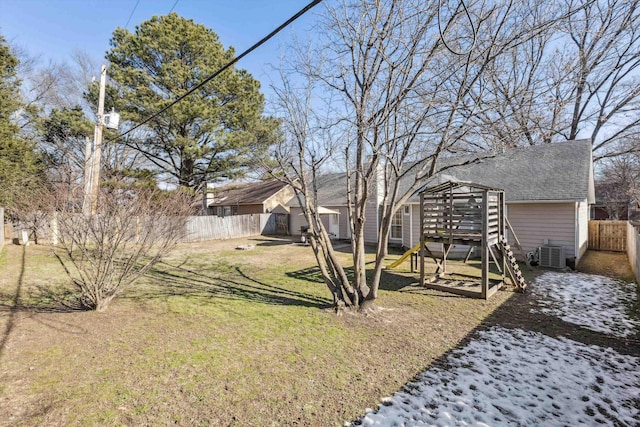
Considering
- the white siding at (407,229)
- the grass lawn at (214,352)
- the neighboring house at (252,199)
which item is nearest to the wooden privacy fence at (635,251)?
the grass lawn at (214,352)

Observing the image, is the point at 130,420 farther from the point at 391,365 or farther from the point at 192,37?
the point at 192,37

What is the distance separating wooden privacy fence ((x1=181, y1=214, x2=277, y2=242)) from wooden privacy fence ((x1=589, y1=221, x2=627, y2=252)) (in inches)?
700

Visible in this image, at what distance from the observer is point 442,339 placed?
447 centimetres

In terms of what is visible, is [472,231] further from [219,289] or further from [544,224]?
[219,289]

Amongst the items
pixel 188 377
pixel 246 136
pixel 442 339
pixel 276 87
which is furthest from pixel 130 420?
pixel 246 136

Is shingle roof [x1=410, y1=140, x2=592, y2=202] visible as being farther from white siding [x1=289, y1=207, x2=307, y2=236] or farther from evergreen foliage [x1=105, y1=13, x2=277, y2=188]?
evergreen foliage [x1=105, y1=13, x2=277, y2=188]

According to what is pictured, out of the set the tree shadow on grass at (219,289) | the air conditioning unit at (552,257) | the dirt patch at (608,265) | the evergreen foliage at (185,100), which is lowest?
the tree shadow on grass at (219,289)

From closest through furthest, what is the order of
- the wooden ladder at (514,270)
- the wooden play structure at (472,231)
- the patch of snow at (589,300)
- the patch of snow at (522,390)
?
the patch of snow at (522,390) < the patch of snow at (589,300) < the wooden play structure at (472,231) < the wooden ladder at (514,270)

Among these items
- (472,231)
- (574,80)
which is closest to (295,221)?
(472,231)

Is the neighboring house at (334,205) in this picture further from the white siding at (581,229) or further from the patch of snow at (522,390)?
the patch of snow at (522,390)

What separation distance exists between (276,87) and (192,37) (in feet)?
44.3

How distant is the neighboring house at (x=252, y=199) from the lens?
77.0 ft

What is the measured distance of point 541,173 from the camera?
1109 cm

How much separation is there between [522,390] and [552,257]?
8.38 metres
